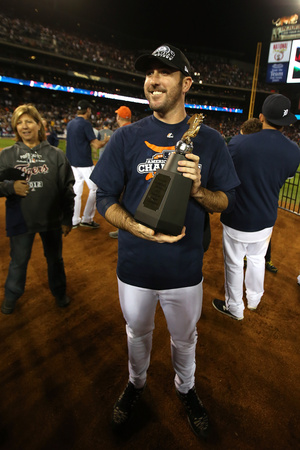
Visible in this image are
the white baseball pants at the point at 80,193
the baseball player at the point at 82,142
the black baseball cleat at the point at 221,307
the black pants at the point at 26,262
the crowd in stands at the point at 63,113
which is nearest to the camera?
the black pants at the point at 26,262

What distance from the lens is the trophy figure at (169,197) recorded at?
1183 mm

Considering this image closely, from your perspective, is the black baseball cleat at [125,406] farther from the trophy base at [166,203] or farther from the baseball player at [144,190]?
the trophy base at [166,203]

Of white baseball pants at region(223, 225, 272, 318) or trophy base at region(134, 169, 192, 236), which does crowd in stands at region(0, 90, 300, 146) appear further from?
trophy base at region(134, 169, 192, 236)

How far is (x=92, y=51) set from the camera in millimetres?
33312

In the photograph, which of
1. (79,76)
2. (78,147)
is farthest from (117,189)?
(79,76)

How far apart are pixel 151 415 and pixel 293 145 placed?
2.86 metres

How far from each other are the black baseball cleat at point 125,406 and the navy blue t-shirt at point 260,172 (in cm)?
187

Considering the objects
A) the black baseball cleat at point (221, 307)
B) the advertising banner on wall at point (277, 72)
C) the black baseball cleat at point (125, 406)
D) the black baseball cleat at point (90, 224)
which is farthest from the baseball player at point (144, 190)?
the advertising banner on wall at point (277, 72)

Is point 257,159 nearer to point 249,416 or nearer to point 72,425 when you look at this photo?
point 249,416

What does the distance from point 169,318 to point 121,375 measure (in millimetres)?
968

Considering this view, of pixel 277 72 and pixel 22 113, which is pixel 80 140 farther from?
pixel 277 72

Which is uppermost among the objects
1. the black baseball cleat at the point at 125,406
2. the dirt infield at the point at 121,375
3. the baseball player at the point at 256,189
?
the baseball player at the point at 256,189

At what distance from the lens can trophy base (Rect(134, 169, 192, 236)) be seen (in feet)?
3.87

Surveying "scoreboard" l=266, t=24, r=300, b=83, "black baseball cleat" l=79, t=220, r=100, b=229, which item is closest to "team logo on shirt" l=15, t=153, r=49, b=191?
"black baseball cleat" l=79, t=220, r=100, b=229
